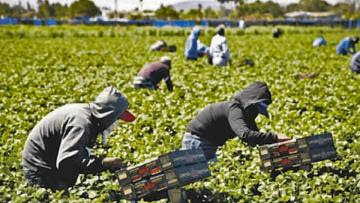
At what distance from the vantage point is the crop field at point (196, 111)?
507 cm

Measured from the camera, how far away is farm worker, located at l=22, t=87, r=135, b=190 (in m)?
4.26

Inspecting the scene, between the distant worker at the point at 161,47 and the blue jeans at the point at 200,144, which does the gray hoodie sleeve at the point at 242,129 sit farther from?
the distant worker at the point at 161,47

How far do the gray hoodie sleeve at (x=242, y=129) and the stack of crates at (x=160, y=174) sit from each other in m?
0.58

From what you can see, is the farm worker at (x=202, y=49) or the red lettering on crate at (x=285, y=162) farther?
the farm worker at (x=202, y=49)

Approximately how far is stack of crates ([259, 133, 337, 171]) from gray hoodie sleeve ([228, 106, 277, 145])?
3.9 inches

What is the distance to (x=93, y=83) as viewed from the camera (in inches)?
517

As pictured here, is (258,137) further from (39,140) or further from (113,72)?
(113,72)

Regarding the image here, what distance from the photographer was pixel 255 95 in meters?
5.19

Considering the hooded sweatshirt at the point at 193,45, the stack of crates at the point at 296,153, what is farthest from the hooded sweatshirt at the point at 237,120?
the hooded sweatshirt at the point at 193,45

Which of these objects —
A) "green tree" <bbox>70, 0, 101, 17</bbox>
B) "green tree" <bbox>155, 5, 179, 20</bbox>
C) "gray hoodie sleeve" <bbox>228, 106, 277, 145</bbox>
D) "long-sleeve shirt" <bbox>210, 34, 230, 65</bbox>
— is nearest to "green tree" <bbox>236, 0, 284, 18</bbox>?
"green tree" <bbox>155, 5, 179, 20</bbox>

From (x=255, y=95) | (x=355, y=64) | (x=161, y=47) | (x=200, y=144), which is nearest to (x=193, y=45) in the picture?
(x=161, y=47)

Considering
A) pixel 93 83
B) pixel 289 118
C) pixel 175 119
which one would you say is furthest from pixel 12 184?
pixel 93 83

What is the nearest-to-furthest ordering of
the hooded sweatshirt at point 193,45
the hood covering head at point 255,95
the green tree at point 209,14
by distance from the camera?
1. the hood covering head at point 255,95
2. the hooded sweatshirt at point 193,45
3. the green tree at point 209,14

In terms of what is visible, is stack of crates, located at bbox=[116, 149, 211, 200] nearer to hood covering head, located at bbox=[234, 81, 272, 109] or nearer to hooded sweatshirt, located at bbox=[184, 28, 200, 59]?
hood covering head, located at bbox=[234, 81, 272, 109]
